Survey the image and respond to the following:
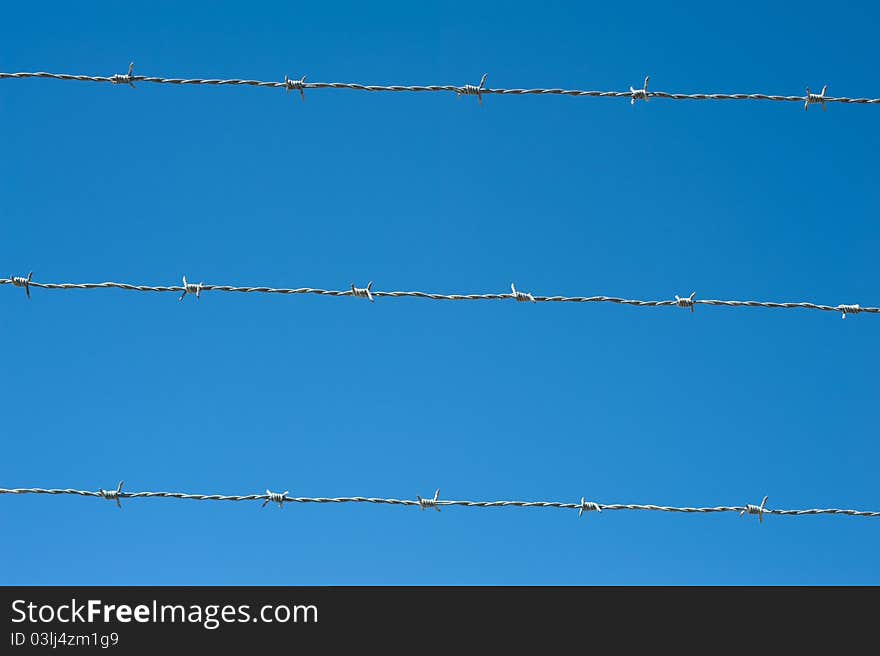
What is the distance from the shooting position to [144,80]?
3043mm

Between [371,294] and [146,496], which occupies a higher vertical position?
[371,294]

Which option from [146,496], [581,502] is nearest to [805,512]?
[581,502]

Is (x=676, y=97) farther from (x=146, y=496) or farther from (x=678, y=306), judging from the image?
(x=146, y=496)

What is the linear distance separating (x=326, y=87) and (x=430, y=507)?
4.51 ft

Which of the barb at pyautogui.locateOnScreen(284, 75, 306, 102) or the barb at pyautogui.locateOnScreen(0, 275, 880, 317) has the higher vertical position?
the barb at pyautogui.locateOnScreen(284, 75, 306, 102)

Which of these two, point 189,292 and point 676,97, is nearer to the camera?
point 189,292

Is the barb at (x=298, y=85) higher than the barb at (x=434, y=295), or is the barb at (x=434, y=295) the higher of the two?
the barb at (x=298, y=85)

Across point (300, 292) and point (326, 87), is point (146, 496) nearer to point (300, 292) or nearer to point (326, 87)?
point (300, 292)

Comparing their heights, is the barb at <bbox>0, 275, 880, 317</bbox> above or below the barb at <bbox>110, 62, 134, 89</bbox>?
below

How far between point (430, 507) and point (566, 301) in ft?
2.46

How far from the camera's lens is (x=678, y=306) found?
296cm

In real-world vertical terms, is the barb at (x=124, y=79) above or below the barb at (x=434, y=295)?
above
